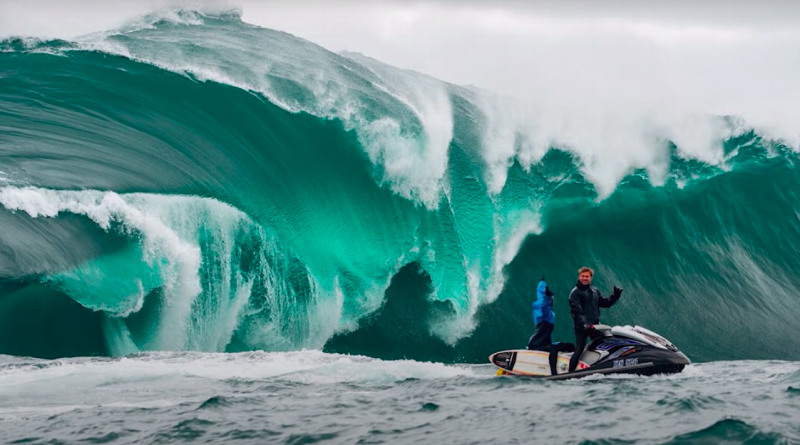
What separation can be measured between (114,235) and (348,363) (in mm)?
5091

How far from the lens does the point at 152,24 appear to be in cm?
1733

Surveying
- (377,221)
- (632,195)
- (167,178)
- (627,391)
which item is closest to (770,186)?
(632,195)

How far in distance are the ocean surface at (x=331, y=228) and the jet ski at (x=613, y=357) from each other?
0.39m

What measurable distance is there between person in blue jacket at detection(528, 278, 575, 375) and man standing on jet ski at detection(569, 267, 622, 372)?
0.25 metres

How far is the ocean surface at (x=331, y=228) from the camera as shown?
1127 centimetres

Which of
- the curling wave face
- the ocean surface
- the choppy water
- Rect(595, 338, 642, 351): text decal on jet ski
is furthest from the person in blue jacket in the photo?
the curling wave face

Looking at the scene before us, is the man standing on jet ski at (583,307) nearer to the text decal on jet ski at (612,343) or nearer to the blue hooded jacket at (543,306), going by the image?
the text decal on jet ski at (612,343)

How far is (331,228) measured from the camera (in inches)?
588

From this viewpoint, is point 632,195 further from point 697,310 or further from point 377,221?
point 377,221

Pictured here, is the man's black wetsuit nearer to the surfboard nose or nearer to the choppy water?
the choppy water

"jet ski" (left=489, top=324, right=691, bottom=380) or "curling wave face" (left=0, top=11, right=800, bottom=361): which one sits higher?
"curling wave face" (left=0, top=11, right=800, bottom=361)

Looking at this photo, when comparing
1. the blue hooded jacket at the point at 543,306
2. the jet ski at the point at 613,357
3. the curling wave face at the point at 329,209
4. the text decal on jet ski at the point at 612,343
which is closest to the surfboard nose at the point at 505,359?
the jet ski at the point at 613,357

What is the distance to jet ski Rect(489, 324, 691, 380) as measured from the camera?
386 inches

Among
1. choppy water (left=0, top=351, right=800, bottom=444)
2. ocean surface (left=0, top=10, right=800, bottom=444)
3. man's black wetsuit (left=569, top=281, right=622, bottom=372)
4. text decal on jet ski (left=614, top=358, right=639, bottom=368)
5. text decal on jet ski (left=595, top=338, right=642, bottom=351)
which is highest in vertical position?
ocean surface (left=0, top=10, right=800, bottom=444)
